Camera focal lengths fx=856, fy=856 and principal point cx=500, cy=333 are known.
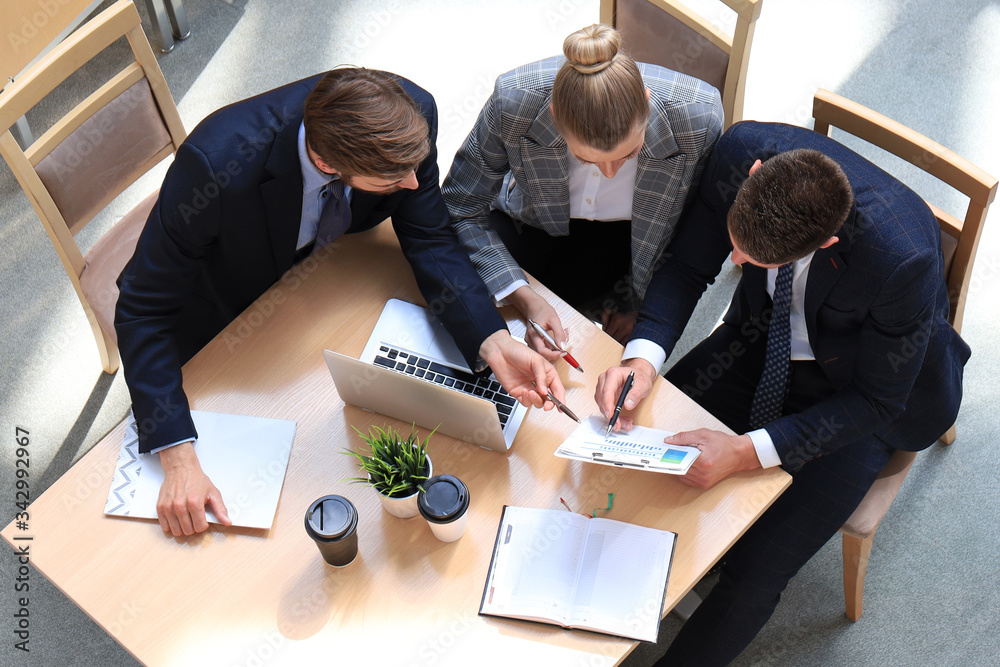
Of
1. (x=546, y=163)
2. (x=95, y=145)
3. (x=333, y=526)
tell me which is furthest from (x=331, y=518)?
(x=95, y=145)

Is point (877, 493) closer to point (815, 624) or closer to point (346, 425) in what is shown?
point (815, 624)

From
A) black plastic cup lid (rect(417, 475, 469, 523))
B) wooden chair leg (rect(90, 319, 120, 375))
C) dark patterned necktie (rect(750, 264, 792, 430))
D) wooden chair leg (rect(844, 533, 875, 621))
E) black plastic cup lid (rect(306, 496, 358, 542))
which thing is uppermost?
black plastic cup lid (rect(306, 496, 358, 542))

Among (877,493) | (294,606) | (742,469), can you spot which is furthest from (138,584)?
(877,493)

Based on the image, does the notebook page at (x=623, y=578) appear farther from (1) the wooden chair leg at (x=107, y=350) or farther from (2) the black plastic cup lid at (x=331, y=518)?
(1) the wooden chair leg at (x=107, y=350)

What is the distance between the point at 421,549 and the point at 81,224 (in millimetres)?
1262

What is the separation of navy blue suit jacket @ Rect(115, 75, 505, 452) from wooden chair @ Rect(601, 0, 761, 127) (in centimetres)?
64

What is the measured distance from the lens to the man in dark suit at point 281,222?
160 cm

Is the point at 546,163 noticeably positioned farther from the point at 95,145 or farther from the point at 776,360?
the point at 95,145

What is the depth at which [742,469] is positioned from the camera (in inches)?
64.2

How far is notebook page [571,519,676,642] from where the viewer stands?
4.83ft

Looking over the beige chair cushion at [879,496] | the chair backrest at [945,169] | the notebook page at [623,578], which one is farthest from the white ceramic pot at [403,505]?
the chair backrest at [945,169]

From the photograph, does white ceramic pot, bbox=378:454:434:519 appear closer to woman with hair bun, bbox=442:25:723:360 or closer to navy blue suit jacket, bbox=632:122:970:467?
woman with hair bun, bbox=442:25:723:360

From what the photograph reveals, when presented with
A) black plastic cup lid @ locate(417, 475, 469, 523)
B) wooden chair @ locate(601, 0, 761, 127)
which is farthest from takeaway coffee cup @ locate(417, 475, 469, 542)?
wooden chair @ locate(601, 0, 761, 127)

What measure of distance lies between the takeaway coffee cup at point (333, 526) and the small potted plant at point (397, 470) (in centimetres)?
7
